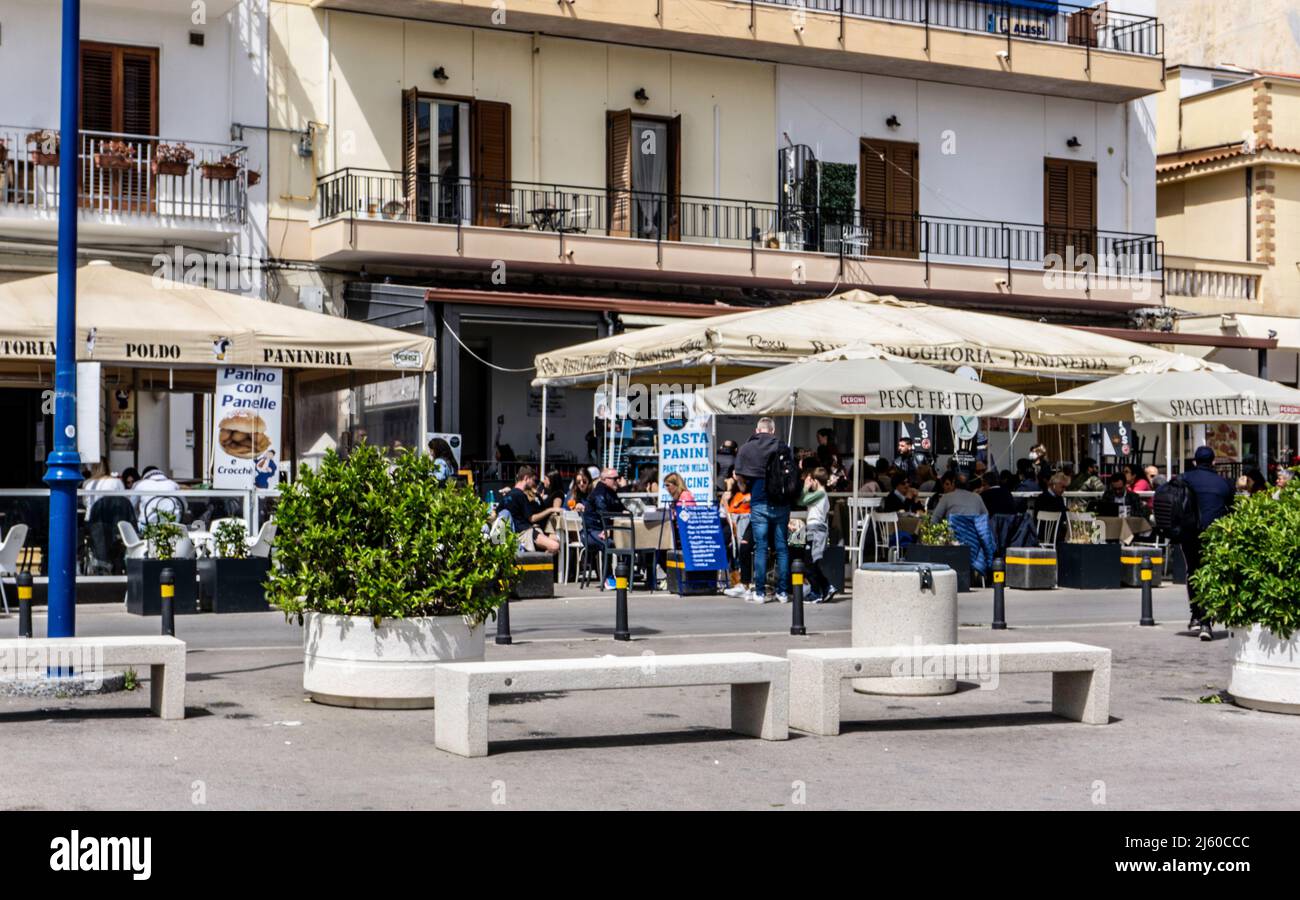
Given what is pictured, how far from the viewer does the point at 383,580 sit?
33.1ft

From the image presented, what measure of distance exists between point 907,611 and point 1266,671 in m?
2.24

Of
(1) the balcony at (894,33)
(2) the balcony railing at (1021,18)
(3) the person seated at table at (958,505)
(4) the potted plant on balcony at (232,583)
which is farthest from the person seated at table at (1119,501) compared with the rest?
(4) the potted plant on balcony at (232,583)

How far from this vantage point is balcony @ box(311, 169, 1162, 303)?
25.7 metres

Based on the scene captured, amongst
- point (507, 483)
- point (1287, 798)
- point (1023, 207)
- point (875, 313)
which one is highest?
point (1023, 207)

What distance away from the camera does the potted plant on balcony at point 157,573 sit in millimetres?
15781

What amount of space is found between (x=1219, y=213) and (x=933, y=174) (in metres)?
8.02

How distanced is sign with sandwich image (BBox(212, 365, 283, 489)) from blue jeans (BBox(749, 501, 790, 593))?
500cm

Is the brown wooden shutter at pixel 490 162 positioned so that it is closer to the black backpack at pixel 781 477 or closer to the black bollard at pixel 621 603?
the black backpack at pixel 781 477

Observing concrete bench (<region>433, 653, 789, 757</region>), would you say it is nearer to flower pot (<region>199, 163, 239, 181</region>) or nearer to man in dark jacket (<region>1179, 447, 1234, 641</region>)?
man in dark jacket (<region>1179, 447, 1234, 641</region>)

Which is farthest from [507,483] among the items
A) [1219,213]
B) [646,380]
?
[1219,213]

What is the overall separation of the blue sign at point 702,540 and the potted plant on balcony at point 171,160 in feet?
33.2

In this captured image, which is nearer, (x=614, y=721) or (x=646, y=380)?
(x=614, y=721)
